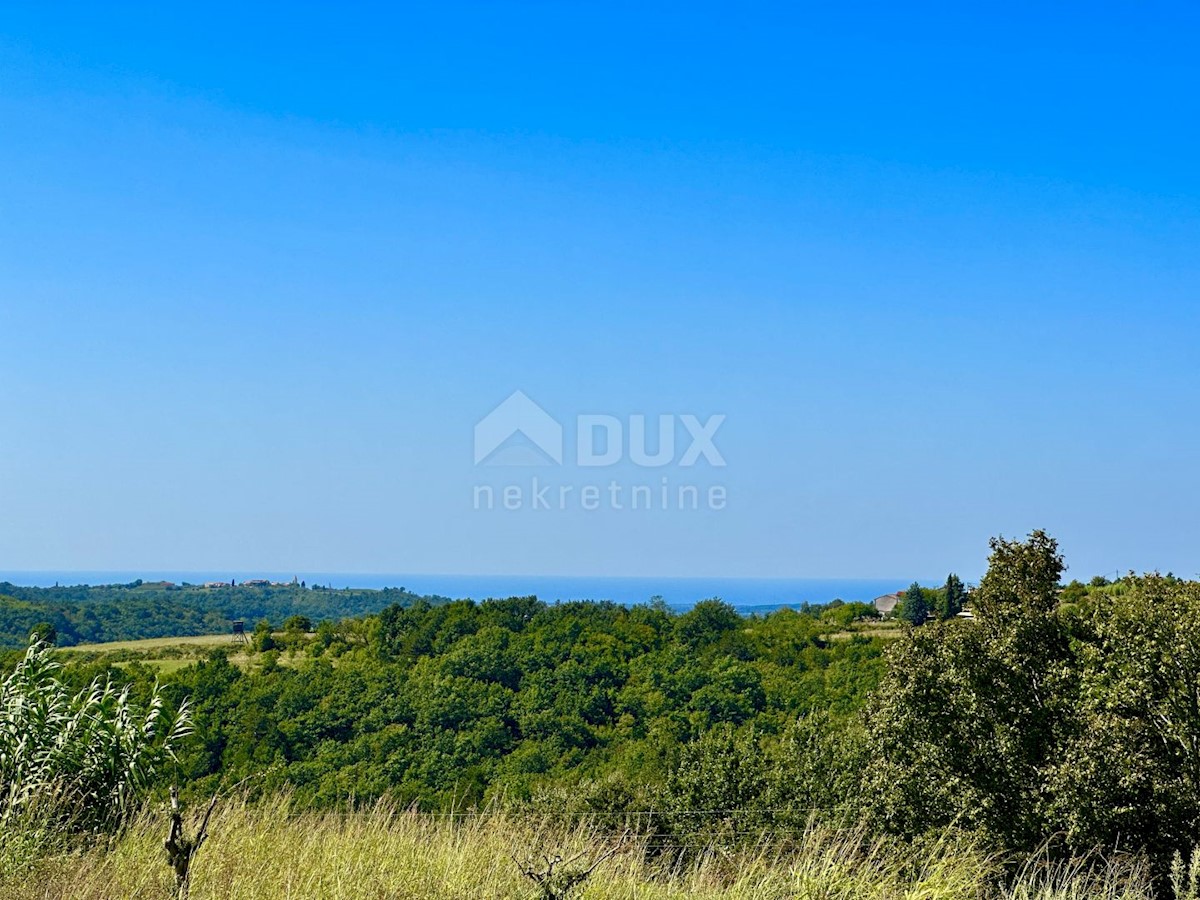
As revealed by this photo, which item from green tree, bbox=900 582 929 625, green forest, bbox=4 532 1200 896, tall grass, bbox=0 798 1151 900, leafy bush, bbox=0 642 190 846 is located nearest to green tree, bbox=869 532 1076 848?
green forest, bbox=4 532 1200 896

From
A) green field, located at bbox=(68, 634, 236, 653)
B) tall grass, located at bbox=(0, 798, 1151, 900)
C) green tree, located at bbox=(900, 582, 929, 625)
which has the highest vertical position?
tall grass, located at bbox=(0, 798, 1151, 900)

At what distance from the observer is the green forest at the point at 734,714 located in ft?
42.8

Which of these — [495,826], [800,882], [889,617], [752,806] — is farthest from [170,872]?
[889,617]

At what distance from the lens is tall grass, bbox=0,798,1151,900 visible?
476cm

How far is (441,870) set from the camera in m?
5.22

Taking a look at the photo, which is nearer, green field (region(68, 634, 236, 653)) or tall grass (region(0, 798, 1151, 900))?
tall grass (region(0, 798, 1151, 900))

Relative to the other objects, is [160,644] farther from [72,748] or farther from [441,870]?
[441,870]

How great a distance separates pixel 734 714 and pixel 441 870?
148ft

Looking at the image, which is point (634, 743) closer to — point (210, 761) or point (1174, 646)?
point (210, 761)

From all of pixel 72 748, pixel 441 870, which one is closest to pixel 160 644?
pixel 72 748

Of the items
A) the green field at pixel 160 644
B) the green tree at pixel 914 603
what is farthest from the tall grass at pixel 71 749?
the green field at pixel 160 644

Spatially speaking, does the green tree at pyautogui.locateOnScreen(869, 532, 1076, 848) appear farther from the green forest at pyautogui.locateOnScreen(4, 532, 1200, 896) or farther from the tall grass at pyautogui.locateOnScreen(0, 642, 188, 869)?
the tall grass at pyautogui.locateOnScreen(0, 642, 188, 869)

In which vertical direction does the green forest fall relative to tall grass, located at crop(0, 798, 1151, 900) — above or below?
below

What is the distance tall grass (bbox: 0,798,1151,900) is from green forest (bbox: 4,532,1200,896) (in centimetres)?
40
